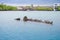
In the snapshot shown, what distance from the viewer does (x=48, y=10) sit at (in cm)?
155

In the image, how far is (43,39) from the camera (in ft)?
4.95

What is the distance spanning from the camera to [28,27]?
1509 mm

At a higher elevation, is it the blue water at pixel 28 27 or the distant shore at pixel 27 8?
the distant shore at pixel 27 8

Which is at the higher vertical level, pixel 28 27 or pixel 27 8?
pixel 27 8

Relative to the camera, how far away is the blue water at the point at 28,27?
1.49 metres

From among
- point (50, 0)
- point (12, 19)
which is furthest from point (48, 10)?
point (12, 19)

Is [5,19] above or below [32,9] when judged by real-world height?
below

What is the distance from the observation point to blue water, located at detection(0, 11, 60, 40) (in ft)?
4.90

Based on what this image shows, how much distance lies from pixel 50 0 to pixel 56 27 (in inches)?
14.2

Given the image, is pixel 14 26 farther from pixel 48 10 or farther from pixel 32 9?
pixel 48 10

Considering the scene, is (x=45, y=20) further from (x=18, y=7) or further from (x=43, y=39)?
(x=18, y=7)

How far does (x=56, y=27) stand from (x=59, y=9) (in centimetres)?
24

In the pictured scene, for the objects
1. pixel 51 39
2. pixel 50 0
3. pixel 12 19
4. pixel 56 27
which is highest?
pixel 50 0

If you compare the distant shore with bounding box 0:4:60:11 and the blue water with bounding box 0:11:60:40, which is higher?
the distant shore with bounding box 0:4:60:11
